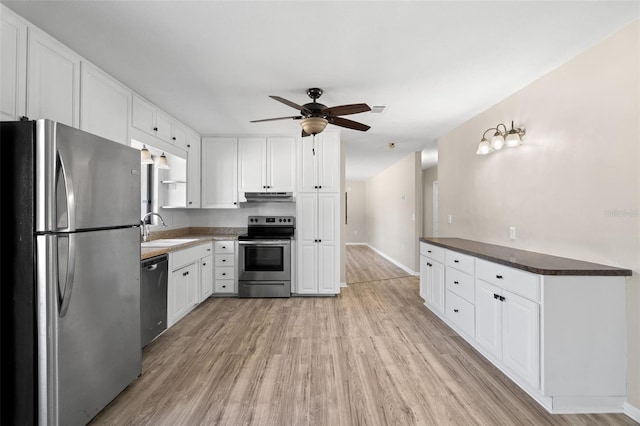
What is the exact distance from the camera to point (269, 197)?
4297 mm

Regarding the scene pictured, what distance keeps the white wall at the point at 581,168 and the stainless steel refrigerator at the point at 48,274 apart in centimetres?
322

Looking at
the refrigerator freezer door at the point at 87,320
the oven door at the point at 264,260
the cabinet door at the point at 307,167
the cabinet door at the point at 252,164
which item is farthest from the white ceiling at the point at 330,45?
the oven door at the point at 264,260

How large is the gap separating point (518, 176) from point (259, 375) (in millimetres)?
2875

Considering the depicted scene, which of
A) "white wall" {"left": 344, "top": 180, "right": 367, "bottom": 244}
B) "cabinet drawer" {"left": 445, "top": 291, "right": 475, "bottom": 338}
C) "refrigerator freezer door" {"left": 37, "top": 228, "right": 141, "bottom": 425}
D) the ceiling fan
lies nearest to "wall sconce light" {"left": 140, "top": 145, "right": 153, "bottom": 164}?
"refrigerator freezer door" {"left": 37, "top": 228, "right": 141, "bottom": 425}

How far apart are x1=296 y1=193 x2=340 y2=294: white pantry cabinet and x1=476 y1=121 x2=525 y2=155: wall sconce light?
6.31ft

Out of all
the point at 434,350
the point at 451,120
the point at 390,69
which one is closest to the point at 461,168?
the point at 451,120

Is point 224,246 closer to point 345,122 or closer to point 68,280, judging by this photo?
point 345,122

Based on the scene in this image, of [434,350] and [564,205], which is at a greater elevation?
[564,205]

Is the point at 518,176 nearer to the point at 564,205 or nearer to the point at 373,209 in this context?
the point at 564,205

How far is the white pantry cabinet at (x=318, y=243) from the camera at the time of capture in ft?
13.8

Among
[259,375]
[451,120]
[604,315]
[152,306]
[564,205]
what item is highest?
[451,120]

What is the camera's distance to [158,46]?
2066 millimetres

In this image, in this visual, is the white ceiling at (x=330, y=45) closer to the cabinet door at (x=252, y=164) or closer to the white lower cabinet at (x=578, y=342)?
the cabinet door at (x=252, y=164)

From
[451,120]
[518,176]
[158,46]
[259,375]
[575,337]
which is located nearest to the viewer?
[575,337]
